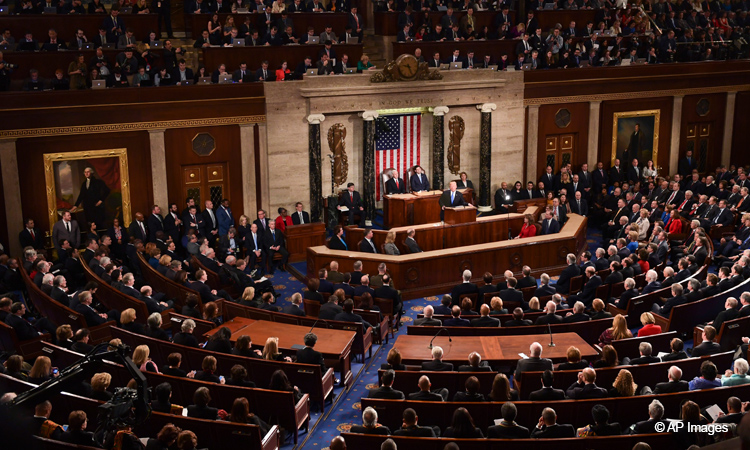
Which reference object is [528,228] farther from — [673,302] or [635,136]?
[635,136]

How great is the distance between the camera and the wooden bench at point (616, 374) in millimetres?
8992

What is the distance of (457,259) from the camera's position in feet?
50.5

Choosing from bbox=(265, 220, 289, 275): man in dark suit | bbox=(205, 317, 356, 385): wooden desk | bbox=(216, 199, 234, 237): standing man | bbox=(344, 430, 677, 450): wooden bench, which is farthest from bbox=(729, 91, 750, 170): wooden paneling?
bbox=(344, 430, 677, 450): wooden bench

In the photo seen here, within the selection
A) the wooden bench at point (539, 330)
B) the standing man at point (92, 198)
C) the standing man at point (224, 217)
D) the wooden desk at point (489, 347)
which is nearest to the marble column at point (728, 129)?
the wooden bench at point (539, 330)

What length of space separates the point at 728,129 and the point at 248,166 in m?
14.8

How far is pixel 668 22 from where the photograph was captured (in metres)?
23.5

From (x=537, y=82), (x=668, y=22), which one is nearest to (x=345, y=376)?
(x=537, y=82)

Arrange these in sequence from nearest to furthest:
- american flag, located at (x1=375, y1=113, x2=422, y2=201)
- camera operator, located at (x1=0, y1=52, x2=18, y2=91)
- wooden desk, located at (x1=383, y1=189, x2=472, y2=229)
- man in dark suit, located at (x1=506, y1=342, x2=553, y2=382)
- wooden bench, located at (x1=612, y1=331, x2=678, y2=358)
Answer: man in dark suit, located at (x1=506, y1=342, x2=553, y2=382)
wooden bench, located at (x1=612, y1=331, x2=678, y2=358)
camera operator, located at (x1=0, y1=52, x2=18, y2=91)
wooden desk, located at (x1=383, y1=189, x2=472, y2=229)
american flag, located at (x1=375, y1=113, x2=422, y2=201)

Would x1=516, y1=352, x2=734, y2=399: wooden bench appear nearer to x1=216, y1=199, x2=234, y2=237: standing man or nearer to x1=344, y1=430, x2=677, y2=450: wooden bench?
x1=344, y1=430, x2=677, y2=450: wooden bench

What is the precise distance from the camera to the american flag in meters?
19.7

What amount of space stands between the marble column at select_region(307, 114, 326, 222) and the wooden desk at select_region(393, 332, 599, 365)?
8.51 metres

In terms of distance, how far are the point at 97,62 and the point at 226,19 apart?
3.64 m

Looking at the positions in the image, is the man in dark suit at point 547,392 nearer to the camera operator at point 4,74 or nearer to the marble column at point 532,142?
the camera operator at point 4,74

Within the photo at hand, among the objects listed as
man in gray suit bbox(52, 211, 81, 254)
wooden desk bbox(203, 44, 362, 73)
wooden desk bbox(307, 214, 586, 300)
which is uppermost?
wooden desk bbox(203, 44, 362, 73)
